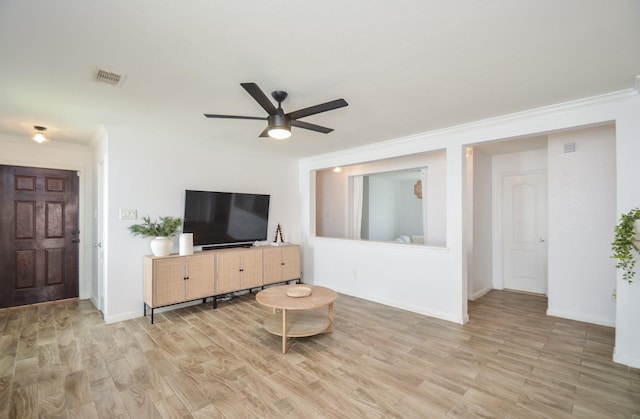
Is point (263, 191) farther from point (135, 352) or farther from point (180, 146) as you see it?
point (135, 352)

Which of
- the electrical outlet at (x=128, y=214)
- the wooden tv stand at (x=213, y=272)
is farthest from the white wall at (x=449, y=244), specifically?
the electrical outlet at (x=128, y=214)

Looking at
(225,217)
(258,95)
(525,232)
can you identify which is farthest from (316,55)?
(525,232)

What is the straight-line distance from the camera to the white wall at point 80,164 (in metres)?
4.21

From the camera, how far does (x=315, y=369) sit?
8.41 ft

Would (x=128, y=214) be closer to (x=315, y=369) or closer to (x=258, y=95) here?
(x=258, y=95)

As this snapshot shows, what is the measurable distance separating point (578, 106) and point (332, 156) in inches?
131

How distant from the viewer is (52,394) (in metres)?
2.20

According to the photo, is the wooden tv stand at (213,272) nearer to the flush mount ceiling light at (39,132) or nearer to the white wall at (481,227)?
the flush mount ceiling light at (39,132)

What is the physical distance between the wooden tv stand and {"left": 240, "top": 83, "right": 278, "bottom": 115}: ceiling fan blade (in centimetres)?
254

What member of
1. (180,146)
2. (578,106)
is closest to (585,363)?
(578,106)

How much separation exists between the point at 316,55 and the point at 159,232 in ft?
10.3

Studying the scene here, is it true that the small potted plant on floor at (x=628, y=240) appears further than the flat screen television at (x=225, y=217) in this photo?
No

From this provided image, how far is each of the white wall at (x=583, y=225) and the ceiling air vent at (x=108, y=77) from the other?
5095 millimetres

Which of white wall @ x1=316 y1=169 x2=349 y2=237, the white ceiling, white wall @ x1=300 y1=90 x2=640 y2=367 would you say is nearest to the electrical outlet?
the white ceiling
